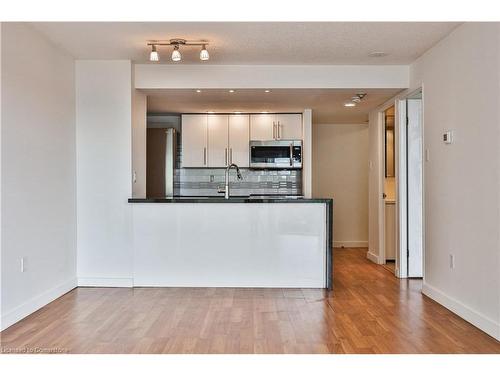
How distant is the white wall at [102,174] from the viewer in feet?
16.2

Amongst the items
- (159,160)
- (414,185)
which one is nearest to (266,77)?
(414,185)

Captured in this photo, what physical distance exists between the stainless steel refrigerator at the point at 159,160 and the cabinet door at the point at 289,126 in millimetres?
1487

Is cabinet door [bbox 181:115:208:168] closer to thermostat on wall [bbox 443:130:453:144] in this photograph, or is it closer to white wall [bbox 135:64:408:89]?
white wall [bbox 135:64:408:89]

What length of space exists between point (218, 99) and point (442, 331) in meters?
3.66

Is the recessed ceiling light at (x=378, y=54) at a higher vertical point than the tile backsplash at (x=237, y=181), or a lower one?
higher

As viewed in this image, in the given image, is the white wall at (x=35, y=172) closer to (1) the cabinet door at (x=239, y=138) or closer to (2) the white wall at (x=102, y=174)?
(2) the white wall at (x=102, y=174)

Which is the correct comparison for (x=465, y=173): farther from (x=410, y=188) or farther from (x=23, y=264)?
(x=23, y=264)

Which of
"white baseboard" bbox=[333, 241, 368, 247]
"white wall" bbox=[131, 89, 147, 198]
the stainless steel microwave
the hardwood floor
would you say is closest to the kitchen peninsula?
the hardwood floor

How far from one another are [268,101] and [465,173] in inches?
111

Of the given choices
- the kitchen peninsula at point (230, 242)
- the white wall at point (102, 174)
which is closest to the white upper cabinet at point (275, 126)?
the kitchen peninsula at point (230, 242)

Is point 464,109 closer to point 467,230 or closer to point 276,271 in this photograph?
point 467,230

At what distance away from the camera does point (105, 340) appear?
3152 mm

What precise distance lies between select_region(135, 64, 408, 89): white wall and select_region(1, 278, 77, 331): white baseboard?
6.94 ft

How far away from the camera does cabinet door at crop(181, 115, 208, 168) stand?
277 inches
